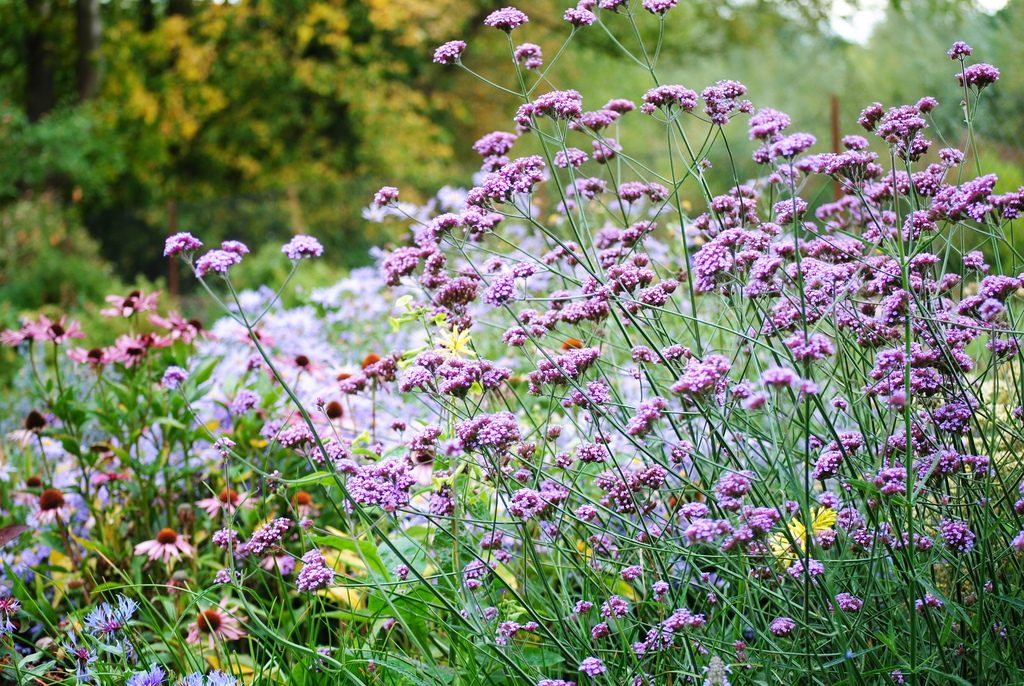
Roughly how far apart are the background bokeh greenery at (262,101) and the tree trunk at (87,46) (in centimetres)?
3

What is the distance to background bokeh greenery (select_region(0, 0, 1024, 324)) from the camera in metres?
12.5

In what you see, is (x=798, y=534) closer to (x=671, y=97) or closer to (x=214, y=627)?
(x=671, y=97)

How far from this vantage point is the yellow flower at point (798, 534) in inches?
69.8

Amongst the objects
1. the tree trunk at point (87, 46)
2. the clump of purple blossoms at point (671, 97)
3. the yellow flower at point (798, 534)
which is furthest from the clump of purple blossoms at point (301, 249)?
the tree trunk at point (87, 46)

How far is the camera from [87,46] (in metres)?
12.7

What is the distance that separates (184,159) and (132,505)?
1319cm

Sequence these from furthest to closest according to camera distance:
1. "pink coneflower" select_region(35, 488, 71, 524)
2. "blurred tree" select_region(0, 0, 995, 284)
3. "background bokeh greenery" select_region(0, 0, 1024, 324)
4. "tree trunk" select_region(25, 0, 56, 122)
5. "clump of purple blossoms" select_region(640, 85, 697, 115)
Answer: "tree trunk" select_region(25, 0, 56, 122) → "blurred tree" select_region(0, 0, 995, 284) → "background bokeh greenery" select_region(0, 0, 1024, 324) → "pink coneflower" select_region(35, 488, 71, 524) → "clump of purple blossoms" select_region(640, 85, 697, 115)

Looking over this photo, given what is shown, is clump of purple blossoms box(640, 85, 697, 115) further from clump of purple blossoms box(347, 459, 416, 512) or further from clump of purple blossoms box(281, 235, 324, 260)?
clump of purple blossoms box(347, 459, 416, 512)

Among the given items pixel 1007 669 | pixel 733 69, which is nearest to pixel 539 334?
pixel 1007 669

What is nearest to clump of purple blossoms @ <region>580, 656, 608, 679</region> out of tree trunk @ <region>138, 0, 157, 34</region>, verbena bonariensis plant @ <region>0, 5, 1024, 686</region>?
verbena bonariensis plant @ <region>0, 5, 1024, 686</region>

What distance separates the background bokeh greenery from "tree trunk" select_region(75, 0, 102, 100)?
28 mm

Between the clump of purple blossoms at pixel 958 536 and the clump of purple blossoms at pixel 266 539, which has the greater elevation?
the clump of purple blossoms at pixel 958 536

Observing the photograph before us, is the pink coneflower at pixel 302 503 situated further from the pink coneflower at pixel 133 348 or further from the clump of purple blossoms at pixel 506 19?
the clump of purple blossoms at pixel 506 19

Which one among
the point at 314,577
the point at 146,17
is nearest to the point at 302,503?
the point at 314,577
